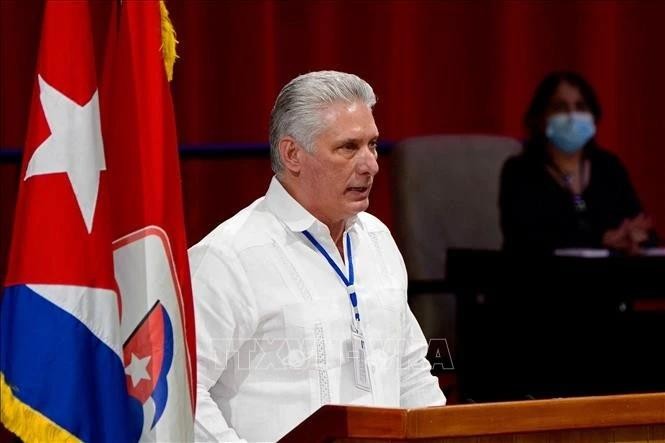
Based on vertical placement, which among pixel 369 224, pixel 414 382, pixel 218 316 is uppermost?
pixel 369 224

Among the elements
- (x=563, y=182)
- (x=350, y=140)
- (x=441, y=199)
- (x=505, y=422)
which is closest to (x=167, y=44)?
(x=350, y=140)

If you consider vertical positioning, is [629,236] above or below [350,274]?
below

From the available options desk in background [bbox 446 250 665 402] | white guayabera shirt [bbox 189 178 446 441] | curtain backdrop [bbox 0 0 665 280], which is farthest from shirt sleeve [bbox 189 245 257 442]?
curtain backdrop [bbox 0 0 665 280]

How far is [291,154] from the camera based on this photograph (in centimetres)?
300

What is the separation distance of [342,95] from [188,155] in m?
2.68

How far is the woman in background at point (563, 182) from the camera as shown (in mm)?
5023

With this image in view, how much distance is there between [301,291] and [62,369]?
0.67 m

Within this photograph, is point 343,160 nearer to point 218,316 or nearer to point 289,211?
point 289,211

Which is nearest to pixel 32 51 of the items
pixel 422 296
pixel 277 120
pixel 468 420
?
pixel 422 296

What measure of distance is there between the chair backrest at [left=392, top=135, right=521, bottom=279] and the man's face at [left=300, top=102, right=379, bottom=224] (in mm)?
1984

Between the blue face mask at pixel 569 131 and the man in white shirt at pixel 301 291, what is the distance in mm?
2269

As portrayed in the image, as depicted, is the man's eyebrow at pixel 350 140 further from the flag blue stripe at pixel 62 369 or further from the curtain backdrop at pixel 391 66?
the curtain backdrop at pixel 391 66

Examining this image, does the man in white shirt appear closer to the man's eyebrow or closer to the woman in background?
the man's eyebrow

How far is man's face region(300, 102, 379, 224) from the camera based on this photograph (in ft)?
9.64
